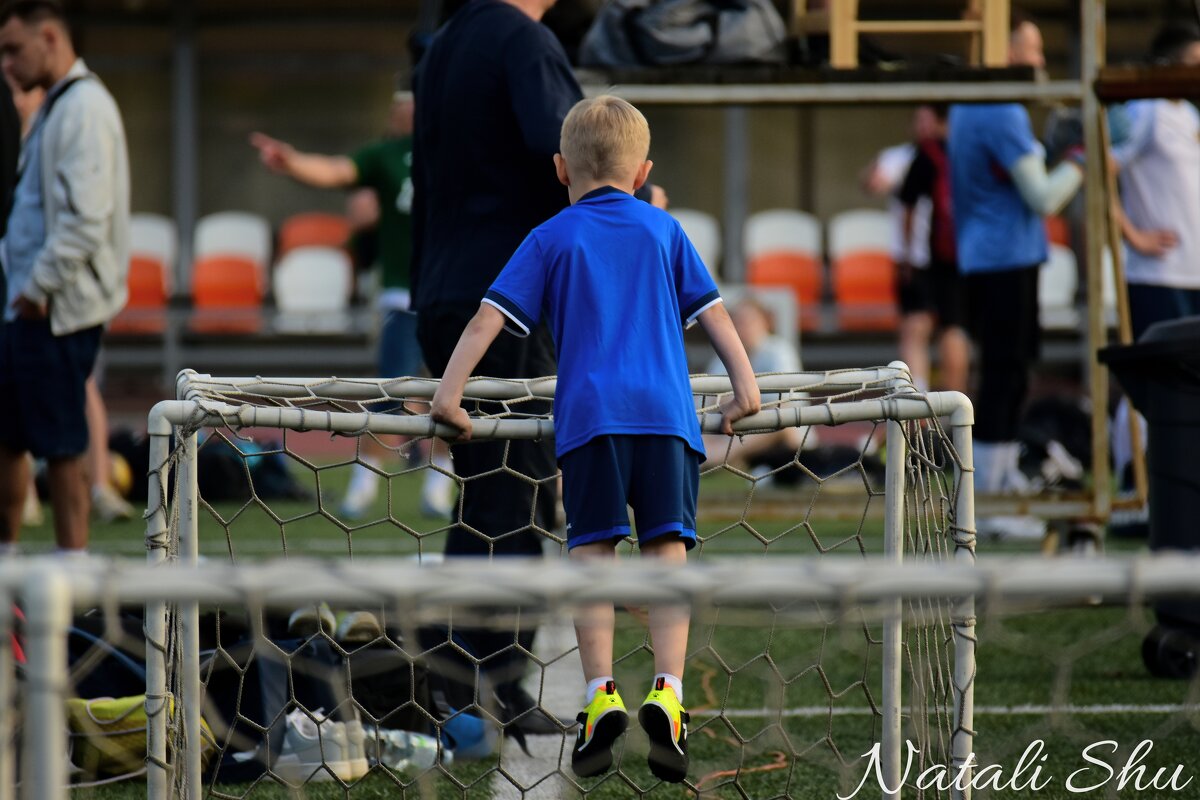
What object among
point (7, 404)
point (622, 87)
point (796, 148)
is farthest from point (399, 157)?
point (796, 148)

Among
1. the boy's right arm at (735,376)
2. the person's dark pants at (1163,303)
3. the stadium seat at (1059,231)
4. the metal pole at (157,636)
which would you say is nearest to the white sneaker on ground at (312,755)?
the metal pole at (157,636)

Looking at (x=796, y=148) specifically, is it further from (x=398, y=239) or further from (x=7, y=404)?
(x=7, y=404)

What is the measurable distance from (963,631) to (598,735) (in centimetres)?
64

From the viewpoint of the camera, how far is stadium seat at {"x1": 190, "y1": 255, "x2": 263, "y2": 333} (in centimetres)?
1353

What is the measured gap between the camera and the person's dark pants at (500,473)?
3.50 metres

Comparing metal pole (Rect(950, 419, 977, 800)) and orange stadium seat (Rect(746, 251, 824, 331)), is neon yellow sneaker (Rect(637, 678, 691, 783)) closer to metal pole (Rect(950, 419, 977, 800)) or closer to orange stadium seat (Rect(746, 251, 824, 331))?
metal pole (Rect(950, 419, 977, 800))

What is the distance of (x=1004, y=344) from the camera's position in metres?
6.35

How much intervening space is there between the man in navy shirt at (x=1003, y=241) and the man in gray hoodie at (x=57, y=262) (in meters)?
3.38

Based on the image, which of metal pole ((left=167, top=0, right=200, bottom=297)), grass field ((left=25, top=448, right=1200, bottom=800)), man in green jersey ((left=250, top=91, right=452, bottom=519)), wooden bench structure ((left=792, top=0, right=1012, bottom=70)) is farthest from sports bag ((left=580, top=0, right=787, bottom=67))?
metal pole ((left=167, top=0, right=200, bottom=297))

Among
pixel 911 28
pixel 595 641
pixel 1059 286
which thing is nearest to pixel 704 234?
pixel 1059 286

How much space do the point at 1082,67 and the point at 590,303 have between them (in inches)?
122

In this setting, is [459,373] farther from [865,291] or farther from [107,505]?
[865,291]

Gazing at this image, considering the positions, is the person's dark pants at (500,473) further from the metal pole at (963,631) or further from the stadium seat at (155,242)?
the stadium seat at (155,242)

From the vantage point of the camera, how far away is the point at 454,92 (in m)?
Result: 3.66
